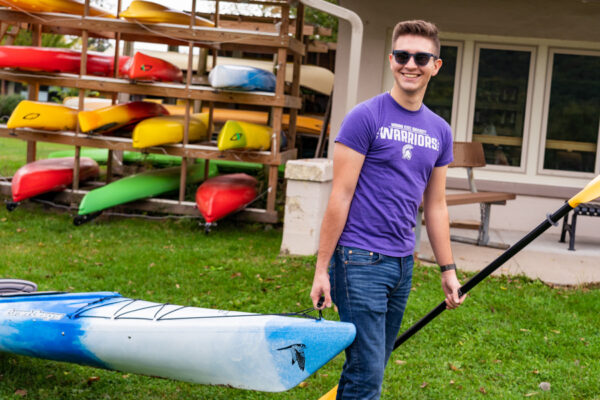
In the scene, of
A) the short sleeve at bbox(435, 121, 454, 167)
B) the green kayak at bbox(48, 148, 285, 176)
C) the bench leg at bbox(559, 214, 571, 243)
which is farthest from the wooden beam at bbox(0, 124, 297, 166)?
the short sleeve at bbox(435, 121, 454, 167)

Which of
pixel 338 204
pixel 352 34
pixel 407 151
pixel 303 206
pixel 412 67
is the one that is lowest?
pixel 303 206

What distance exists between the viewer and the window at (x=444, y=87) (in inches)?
364

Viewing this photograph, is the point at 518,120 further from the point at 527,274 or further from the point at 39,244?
the point at 39,244

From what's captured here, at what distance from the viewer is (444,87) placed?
934 cm

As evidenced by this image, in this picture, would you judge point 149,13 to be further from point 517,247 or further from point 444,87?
point 517,247

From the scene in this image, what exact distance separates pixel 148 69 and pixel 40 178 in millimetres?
1915

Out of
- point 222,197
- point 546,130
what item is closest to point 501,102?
point 546,130

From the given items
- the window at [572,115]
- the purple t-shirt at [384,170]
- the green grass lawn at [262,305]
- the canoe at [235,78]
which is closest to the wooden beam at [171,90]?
the canoe at [235,78]

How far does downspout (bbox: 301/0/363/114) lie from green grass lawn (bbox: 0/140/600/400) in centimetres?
184

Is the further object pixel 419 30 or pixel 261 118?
pixel 261 118

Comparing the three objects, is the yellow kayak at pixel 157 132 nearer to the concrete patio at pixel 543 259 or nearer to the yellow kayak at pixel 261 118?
the concrete patio at pixel 543 259

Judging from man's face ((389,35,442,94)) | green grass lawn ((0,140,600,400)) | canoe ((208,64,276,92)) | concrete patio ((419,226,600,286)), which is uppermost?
canoe ((208,64,276,92))

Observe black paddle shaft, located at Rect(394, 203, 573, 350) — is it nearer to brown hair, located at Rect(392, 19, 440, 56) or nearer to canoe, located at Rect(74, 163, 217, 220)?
brown hair, located at Rect(392, 19, 440, 56)

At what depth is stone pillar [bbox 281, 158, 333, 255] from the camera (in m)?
7.20
